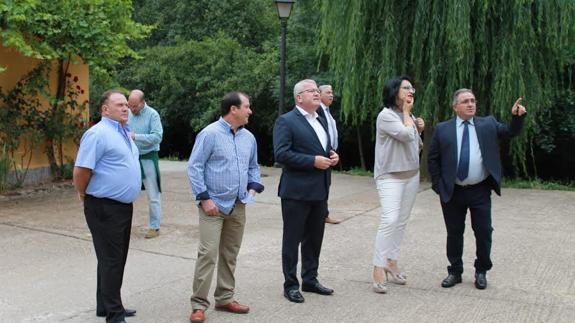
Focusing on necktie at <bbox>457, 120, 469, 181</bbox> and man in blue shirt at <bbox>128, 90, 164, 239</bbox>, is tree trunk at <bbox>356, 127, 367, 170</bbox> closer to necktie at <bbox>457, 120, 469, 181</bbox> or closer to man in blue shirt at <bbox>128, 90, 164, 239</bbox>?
man in blue shirt at <bbox>128, 90, 164, 239</bbox>

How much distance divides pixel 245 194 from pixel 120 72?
→ 1736 centimetres

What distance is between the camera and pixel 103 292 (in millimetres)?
4762

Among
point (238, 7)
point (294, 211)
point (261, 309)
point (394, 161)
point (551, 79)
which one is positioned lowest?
point (261, 309)

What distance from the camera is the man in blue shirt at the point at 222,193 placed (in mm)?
4930

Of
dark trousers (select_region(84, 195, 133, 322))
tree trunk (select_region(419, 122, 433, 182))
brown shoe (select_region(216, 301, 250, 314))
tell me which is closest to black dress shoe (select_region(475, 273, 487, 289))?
brown shoe (select_region(216, 301, 250, 314))

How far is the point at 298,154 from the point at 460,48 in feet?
22.4

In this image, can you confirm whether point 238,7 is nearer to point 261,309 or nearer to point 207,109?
point 207,109

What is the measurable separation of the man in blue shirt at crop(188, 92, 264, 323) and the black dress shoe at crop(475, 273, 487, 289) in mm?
2083

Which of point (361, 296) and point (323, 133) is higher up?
point (323, 133)

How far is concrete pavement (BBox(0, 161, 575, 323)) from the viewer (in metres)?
5.18

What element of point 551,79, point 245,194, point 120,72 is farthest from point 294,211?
point 120,72

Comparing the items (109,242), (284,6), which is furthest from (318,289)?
(284,6)

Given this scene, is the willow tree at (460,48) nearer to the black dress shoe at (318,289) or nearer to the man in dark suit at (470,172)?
the man in dark suit at (470,172)

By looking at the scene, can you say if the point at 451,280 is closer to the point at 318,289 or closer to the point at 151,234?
the point at 318,289
